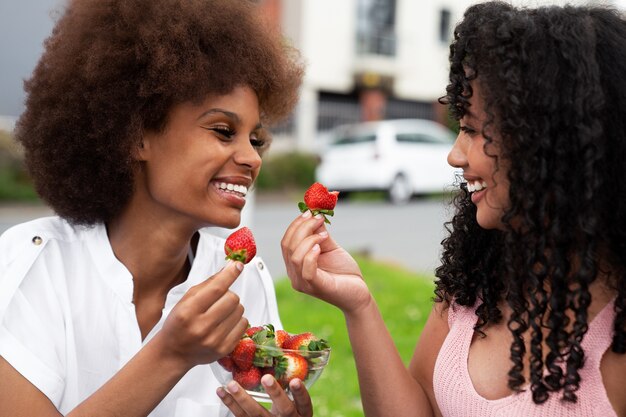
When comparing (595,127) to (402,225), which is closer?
(595,127)

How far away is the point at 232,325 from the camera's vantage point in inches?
81.3

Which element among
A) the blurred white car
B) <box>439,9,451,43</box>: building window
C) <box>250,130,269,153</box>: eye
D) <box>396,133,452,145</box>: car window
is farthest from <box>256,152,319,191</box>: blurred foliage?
<box>250,130,269,153</box>: eye

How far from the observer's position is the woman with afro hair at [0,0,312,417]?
2.29 meters

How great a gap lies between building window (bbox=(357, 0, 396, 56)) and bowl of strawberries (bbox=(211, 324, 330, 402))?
2257cm

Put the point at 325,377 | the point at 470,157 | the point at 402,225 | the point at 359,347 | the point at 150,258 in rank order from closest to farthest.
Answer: the point at 470,157 → the point at 359,347 → the point at 150,258 → the point at 325,377 → the point at 402,225

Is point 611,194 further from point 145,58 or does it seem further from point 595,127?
point 145,58

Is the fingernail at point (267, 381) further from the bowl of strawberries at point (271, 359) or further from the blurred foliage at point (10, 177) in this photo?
the blurred foliage at point (10, 177)

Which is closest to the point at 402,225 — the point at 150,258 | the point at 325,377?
the point at 325,377

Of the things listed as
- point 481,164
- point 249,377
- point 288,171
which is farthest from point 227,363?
point 288,171

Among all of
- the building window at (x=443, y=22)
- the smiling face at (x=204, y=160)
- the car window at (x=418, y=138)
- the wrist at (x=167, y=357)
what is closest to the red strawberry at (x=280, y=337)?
the wrist at (x=167, y=357)

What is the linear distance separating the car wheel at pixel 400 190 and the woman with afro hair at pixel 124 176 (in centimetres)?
1309

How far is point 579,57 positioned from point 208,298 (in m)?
1.05

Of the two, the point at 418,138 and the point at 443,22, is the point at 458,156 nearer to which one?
the point at 418,138

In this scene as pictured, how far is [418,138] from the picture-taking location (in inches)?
626
